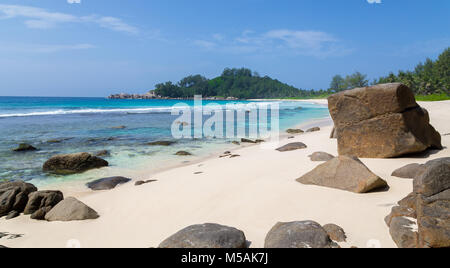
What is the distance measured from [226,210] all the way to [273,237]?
56.7 inches

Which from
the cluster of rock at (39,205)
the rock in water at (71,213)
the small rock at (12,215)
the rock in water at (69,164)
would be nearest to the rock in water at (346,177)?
the rock in water at (71,213)

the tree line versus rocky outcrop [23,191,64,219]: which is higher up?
the tree line

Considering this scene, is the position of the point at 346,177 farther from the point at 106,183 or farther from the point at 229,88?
the point at 229,88

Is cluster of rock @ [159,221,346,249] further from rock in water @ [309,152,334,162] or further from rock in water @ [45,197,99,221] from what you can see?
rock in water @ [309,152,334,162]

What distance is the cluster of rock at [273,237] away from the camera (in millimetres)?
2924

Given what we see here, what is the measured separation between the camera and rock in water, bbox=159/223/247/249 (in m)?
3.00

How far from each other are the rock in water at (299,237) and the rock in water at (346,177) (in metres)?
1.69

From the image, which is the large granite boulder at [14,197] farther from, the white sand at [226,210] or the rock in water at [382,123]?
the rock in water at [382,123]

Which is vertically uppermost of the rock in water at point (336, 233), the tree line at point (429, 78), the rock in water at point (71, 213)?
the tree line at point (429, 78)

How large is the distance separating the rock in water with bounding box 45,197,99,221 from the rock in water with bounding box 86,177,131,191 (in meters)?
1.99

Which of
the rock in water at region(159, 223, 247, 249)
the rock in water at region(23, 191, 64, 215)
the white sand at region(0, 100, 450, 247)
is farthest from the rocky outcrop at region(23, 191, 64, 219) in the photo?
the rock in water at region(159, 223, 247, 249)
